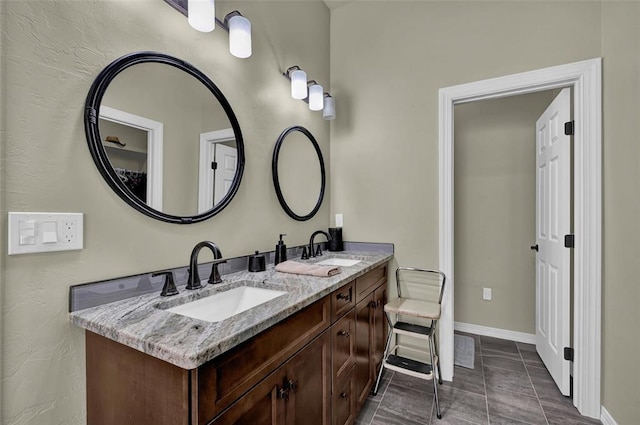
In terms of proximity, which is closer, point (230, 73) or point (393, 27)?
point (230, 73)

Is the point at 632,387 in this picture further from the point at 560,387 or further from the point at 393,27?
the point at 393,27

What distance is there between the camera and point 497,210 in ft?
9.49

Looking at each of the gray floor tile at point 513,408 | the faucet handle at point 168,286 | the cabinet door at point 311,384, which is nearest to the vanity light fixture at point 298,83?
the faucet handle at point 168,286

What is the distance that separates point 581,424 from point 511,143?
2.22 m

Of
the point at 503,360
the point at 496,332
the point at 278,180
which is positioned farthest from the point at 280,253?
the point at 496,332

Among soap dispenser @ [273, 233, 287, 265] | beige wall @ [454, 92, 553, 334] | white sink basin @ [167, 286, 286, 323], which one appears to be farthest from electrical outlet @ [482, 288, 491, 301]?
white sink basin @ [167, 286, 286, 323]

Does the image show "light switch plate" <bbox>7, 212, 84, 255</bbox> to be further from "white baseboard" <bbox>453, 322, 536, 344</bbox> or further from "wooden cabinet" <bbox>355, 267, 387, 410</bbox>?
"white baseboard" <bbox>453, 322, 536, 344</bbox>

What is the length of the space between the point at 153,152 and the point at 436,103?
197 cm

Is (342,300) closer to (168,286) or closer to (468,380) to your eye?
(168,286)

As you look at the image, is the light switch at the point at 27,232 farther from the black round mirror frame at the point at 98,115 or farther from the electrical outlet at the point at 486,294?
the electrical outlet at the point at 486,294

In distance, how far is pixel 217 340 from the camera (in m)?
0.72

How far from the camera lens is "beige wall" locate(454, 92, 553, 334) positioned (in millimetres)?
2773

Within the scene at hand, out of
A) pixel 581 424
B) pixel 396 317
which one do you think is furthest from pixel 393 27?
pixel 581 424

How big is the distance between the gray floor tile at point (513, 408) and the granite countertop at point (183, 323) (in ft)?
4.69
